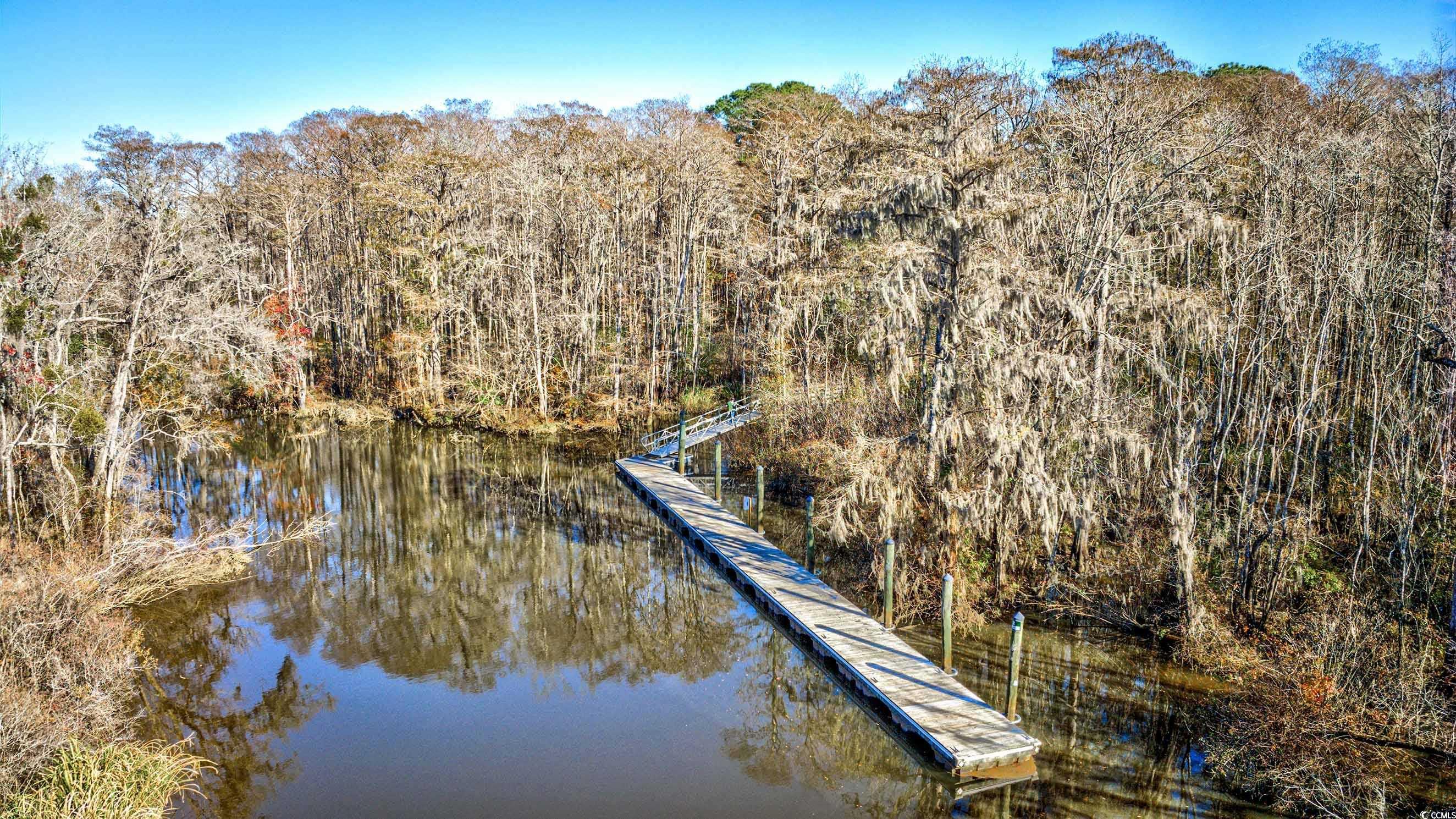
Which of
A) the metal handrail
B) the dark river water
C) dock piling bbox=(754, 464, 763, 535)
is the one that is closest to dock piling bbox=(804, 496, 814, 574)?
the dark river water

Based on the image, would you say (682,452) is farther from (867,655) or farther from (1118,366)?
(867,655)

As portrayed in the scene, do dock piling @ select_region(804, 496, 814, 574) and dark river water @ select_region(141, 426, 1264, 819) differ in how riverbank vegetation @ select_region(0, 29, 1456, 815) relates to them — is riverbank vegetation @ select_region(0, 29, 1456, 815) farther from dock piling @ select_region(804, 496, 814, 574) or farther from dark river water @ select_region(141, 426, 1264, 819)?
dark river water @ select_region(141, 426, 1264, 819)

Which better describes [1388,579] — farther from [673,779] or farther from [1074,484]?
[673,779]

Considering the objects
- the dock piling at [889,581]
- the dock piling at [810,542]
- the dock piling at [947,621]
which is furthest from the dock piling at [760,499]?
the dock piling at [947,621]

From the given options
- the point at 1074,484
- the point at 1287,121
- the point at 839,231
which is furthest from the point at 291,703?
the point at 1287,121

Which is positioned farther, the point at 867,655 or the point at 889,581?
the point at 889,581

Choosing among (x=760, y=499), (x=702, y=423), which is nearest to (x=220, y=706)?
(x=760, y=499)

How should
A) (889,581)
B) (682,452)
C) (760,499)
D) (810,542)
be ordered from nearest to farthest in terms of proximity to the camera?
(889,581) < (810,542) < (760,499) < (682,452)
